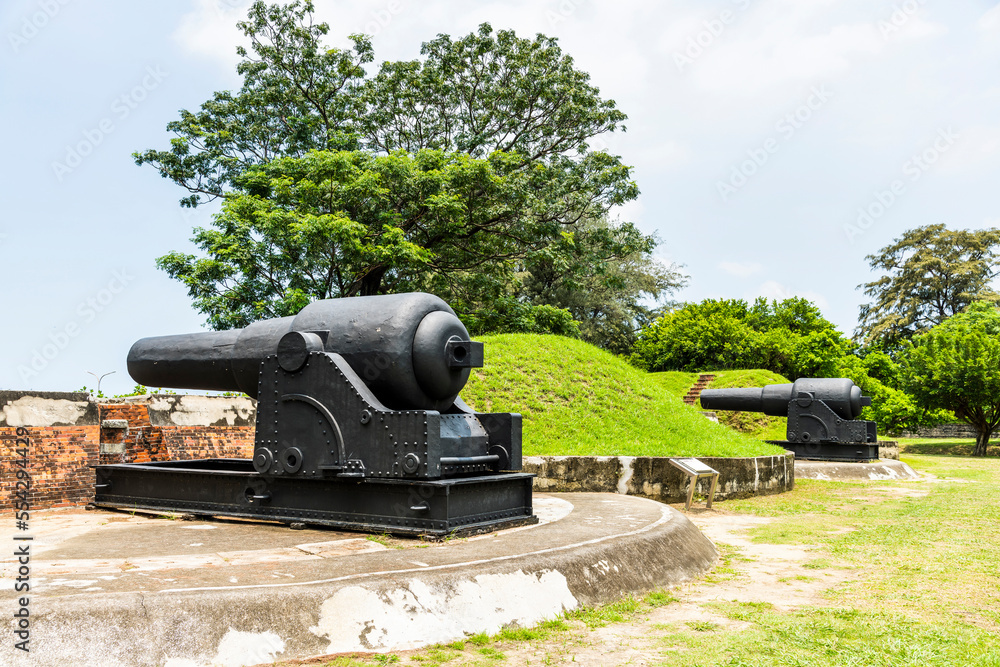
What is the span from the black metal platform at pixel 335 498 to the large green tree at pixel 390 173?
12.0m

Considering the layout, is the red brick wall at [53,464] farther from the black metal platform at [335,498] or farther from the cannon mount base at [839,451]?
the cannon mount base at [839,451]

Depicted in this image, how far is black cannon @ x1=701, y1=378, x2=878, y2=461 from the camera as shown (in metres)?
16.0

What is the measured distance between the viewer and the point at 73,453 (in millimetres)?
7375

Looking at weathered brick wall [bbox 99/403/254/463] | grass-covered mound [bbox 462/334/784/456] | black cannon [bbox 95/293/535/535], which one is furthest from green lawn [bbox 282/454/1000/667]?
weathered brick wall [bbox 99/403/254/463]

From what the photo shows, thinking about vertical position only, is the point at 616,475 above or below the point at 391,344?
below

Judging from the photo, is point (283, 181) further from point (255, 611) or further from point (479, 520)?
point (255, 611)

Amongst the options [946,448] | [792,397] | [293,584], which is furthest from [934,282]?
[293,584]

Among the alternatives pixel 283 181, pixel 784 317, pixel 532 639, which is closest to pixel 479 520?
pixel 532 639

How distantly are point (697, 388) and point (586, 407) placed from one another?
1585cm

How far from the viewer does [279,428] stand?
595 cm

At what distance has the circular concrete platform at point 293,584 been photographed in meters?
3.26

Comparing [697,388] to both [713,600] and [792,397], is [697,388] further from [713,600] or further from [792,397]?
[713,600]

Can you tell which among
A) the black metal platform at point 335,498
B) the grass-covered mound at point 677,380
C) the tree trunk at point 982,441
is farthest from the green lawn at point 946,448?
the black metal platform at point 335,498

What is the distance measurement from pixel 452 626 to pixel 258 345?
10.9 feet
